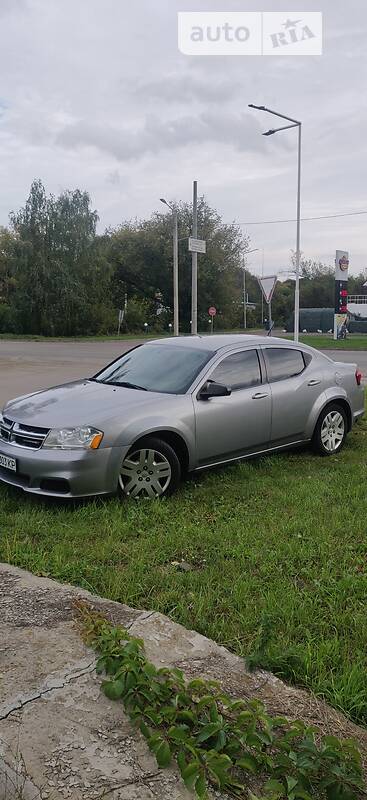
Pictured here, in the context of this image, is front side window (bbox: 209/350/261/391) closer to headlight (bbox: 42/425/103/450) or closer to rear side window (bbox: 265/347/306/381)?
rear side window (bbox: 265/347/306/381)

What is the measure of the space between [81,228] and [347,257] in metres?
22.5

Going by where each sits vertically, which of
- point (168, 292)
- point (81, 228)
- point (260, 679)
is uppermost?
point (81, 228)

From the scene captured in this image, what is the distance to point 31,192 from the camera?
46.6 metres

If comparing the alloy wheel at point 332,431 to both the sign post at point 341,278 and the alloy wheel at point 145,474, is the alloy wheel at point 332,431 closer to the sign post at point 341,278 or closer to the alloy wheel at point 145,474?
the alloy wheel at point 145,474

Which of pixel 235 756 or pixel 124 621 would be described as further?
pixel 124 621

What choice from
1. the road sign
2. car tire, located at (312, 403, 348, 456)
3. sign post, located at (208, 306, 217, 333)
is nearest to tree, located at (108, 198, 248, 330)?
sign post, located at (208, 306, 217, 333)

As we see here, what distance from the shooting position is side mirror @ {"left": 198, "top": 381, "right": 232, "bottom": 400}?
5375 mm

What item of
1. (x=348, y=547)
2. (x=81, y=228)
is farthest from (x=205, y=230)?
(x=348, y=547)

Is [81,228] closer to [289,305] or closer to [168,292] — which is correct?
[168,292]

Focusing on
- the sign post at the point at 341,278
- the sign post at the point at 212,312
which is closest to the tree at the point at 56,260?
the sign post at the point at 212,312

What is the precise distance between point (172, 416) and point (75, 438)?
34.2 inches

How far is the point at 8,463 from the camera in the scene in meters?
4.91

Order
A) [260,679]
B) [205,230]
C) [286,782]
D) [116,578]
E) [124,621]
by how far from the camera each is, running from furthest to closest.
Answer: [205,230] < [116,578] < [124,621] < [260,679] < [286,782]

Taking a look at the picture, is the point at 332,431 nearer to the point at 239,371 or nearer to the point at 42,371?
the point at 239,371
